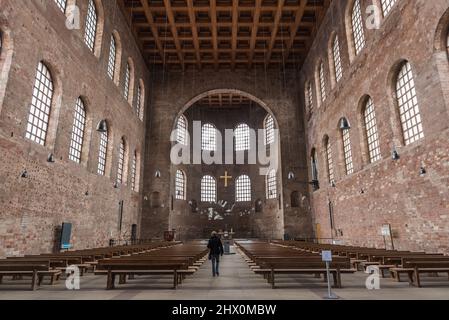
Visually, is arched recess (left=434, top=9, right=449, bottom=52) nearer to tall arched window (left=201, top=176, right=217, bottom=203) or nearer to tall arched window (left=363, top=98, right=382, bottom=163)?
tall arched window (left=363, top=98, right=382, bottom=163)

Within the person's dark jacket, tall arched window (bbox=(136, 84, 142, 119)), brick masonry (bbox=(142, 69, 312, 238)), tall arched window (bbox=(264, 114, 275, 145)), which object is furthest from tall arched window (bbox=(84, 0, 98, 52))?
tall arched window (bbox=(264, 114, 275, 145))

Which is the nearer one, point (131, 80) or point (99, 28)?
point (99, 28)

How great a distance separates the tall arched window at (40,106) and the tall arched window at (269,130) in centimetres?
2217

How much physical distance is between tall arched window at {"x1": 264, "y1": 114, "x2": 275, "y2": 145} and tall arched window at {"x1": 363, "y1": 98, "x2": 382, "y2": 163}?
16106 millimetres

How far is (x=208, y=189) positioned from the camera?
32.9 m

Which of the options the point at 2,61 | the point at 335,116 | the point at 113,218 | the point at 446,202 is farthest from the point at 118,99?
the point at 446,202

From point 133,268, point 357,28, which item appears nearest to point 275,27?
point 357,28

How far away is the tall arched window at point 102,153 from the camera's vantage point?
52.0 ft

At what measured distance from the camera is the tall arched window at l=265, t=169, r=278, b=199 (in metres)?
28.5

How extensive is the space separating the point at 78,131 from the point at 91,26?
18.3 feet

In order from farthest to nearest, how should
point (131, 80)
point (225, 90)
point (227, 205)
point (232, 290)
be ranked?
point (227, 205) → point (225, 90) → point (131, 80) → point (232, 290)

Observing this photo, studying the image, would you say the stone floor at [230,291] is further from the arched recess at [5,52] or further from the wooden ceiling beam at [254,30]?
the wooden ceiling beam at [254,30]

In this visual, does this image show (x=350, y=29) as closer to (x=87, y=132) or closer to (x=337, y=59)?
(x=337, y=59)

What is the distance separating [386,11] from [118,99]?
14.7 metres
